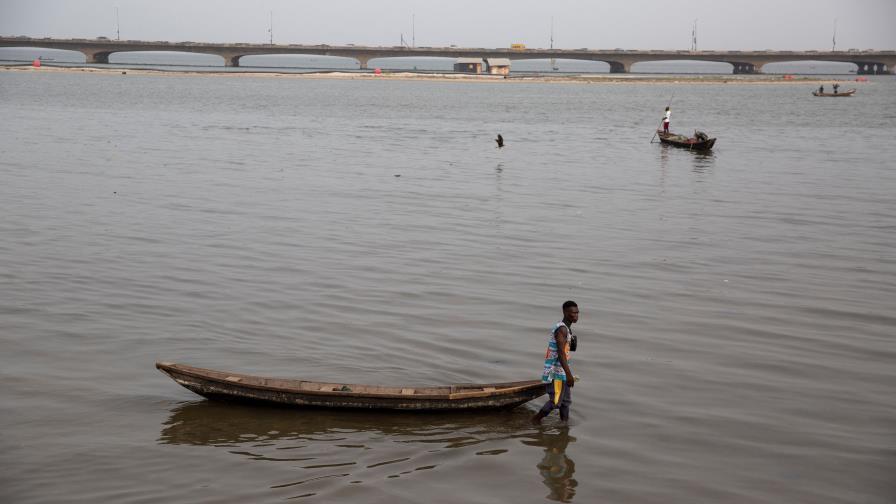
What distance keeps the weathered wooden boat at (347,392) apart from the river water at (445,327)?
0.27m

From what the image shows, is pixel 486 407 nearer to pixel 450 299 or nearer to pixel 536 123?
pixel 450 299

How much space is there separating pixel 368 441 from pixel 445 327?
4539mm

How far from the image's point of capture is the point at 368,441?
11.3 metres

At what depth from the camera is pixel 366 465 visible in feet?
35.0

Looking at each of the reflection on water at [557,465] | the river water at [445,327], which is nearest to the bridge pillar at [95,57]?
the river water at [445,327]

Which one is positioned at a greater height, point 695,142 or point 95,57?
point 95,57

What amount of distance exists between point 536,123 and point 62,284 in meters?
52.8

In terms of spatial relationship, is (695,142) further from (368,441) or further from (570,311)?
(368,441)

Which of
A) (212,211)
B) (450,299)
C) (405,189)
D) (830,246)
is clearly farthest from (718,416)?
(405,189)

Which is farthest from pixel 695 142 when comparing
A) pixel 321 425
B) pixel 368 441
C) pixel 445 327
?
pixel 368 441

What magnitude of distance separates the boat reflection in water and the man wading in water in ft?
1.08

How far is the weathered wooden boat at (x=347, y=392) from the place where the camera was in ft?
37.8

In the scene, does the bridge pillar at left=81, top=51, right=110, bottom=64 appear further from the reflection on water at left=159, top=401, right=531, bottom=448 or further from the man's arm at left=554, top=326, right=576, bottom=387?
the man's arm at left=554, top=326, right=576, bottom=387

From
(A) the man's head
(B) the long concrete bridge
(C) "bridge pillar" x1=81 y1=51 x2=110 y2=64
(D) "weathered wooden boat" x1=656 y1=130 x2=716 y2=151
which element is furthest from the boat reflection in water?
(C) "bridge pillar" x1=81 y1=51 x2=110 y2=64
